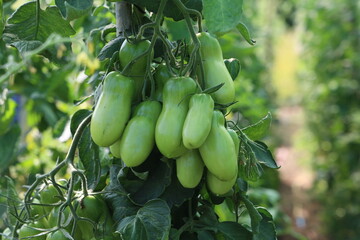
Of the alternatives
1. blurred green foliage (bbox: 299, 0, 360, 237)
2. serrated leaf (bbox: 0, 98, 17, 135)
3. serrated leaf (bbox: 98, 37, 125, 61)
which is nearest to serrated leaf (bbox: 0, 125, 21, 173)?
serrated leaf (bbox: 0, 98, 17, 135)

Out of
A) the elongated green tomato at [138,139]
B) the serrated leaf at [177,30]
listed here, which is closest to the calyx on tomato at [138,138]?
the elongated green tomato at [138,139]

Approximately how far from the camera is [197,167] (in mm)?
836

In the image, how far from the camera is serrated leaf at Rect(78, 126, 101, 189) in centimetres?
100

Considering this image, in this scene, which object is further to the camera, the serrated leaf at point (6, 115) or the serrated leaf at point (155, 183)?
the serrated leaf at point (6, 115)

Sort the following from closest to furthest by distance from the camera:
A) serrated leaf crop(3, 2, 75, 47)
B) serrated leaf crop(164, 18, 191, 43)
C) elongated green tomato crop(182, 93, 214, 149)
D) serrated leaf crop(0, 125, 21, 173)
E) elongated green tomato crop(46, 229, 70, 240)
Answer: elongated green tomato crop(182, 93, 214, 149) < elongated green tomato crop(46, 229, 70, 240) < serrated leaf crop(3, 2, 75, 47) < serrated leaf crop(0, 125, 21, 173) < serrated leaf crop(164, 18, 191, 43)

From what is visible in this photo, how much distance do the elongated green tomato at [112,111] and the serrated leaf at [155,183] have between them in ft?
0.38

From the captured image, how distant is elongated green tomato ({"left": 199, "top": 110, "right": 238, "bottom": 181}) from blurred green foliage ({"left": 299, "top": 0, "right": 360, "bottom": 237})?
146 inches

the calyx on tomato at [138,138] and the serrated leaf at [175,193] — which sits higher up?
the calyx on tomato at [138,138]

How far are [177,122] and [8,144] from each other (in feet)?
3.53

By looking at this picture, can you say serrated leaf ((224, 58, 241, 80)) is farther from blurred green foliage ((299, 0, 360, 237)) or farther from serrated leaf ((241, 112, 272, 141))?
blurred green foliage ((299, 0, 360, 237))

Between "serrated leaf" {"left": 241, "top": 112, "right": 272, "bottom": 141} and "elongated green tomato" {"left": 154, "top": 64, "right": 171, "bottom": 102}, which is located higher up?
"elongated green tomato" {"left": 154, "top": 64, "right": 171, "bottom": 102}

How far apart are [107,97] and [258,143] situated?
36cm

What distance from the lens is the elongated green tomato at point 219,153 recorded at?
79cm

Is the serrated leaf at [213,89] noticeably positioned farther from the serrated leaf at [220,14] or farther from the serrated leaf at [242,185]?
the serrated leaf at [242,185]
